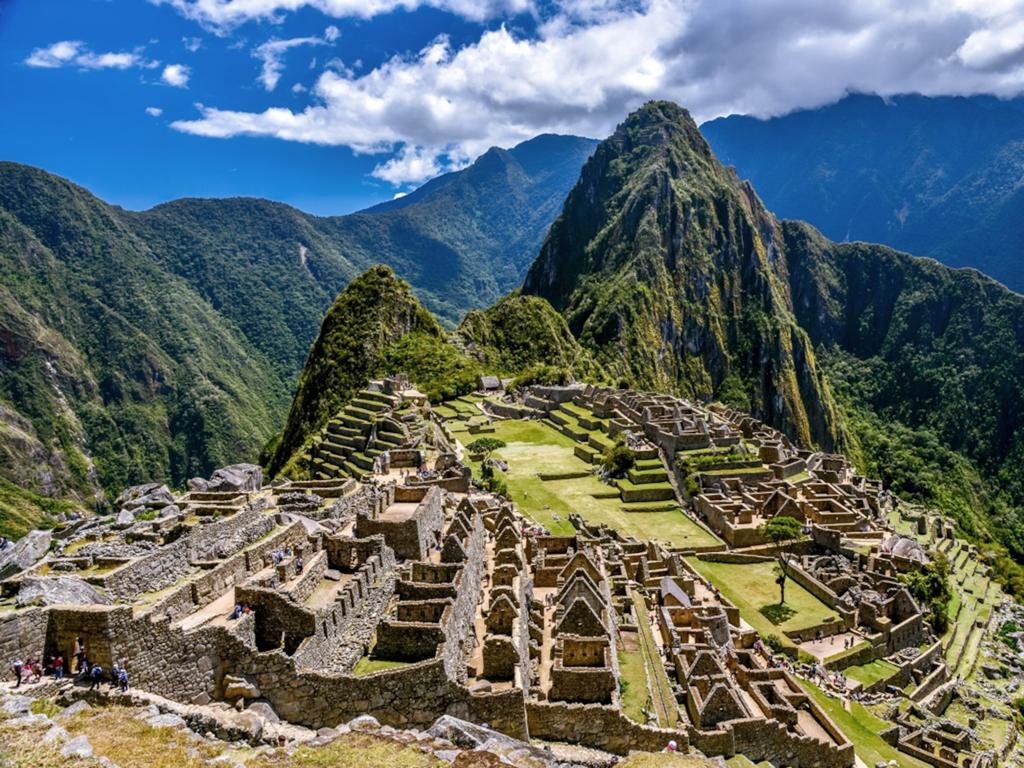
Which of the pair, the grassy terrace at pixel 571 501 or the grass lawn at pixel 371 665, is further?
the grassy terrace at pixel 571 501

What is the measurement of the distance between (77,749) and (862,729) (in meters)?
28.9

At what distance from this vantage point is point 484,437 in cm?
7112

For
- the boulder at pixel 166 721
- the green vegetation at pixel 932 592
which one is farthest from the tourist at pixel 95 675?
the green vegetation at pixel 932 592

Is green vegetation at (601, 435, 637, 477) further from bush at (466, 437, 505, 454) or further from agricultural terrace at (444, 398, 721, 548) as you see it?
bush at (466, 437, 505, 454)

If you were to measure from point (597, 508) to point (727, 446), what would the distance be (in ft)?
56.1

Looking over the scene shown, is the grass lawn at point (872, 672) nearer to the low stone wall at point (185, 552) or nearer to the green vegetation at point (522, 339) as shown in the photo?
the low stone wall at point (185, 552)

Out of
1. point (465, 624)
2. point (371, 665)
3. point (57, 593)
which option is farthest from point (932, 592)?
point (57, 593)

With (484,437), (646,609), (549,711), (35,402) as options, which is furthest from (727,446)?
(35,402)

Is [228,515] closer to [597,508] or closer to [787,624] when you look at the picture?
[787,624]

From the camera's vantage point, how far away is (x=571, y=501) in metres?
52.8

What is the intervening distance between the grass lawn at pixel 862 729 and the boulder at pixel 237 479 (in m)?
25.9

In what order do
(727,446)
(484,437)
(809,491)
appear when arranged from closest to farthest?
(809,491)
(727,446)
(484,437)

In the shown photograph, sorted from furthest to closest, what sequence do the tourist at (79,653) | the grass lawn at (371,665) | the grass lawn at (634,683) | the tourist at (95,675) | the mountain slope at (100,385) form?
the mountain slope at (100,385), the grass lawn at (634,683), the grass lawn at (371,665), the tourist at (79,653), the tourist at (95,675)

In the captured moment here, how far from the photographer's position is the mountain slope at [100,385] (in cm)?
13238
